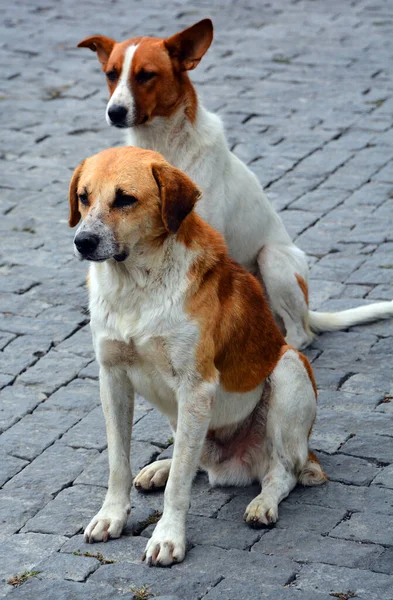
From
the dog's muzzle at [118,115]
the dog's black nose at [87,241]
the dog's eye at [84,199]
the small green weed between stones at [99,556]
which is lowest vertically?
the small green weed between stones at [99,556]

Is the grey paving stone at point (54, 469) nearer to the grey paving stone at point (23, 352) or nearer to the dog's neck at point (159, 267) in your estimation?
the grey paving stone at point (23, 352)

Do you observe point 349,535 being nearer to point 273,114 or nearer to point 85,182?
point 85,182

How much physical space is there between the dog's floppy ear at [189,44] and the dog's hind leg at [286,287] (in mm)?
1148

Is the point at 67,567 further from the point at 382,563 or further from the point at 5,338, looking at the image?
the point at 5,338

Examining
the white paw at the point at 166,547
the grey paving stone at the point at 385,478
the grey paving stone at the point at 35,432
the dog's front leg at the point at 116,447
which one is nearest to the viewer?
the white paw at the point at 166,547

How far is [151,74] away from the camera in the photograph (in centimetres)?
537

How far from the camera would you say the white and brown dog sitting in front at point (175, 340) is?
→ 4.01 metres

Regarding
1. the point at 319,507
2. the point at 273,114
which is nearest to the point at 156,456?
the point at 319,507

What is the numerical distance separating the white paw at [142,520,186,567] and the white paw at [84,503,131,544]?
Answer: 0.64 feet

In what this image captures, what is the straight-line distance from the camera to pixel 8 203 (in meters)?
8.20

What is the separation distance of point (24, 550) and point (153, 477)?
2.34ft

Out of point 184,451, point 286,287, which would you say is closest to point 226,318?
point 184,451

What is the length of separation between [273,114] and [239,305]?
18.9 ft

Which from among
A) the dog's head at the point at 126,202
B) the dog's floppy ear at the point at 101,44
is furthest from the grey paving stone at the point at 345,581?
the dog's floppy ear at the point at 101,44
